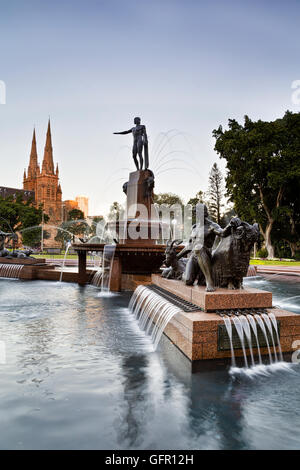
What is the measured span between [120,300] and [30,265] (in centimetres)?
805

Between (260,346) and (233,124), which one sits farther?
(233,124)

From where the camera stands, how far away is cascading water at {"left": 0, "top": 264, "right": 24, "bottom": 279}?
16.2 meters

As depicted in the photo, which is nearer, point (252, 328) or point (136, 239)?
point (252, 328)

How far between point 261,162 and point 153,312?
101ft

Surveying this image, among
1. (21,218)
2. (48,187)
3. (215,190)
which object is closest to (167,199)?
(215,190)

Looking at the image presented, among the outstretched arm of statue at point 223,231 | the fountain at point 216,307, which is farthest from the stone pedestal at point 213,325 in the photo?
the outstretched arm of statue at point 223,231

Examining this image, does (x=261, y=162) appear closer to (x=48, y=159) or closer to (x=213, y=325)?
(x=213, y=325)

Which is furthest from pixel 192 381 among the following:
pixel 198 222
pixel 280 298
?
pixel 280 298

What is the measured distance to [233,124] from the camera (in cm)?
3812

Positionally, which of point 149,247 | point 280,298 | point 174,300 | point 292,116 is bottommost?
point 280,298

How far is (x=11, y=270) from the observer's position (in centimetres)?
1645

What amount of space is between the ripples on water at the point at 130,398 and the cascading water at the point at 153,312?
276mm

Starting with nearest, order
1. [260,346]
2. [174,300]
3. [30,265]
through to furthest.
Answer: [260,346] → [174,300] → [30,265]
